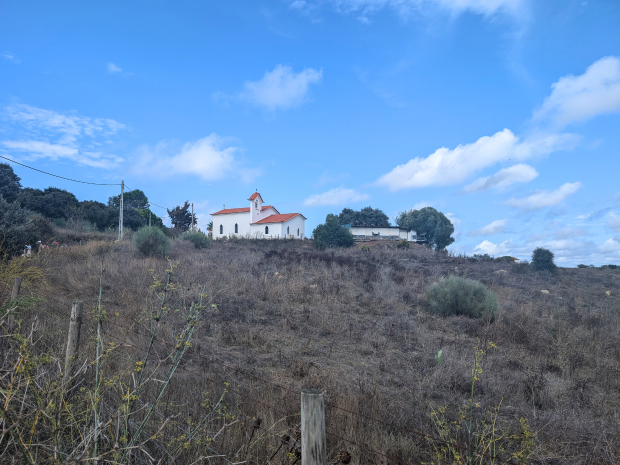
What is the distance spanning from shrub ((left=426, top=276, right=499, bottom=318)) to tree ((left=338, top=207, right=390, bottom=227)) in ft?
161

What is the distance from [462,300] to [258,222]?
117ft

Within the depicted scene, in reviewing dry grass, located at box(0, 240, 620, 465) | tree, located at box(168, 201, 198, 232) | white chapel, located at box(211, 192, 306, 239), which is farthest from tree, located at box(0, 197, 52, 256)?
tree, located at box(168, 201, 198, 232)

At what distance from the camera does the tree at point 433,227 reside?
58.4m

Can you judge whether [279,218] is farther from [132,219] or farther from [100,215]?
[100,215]

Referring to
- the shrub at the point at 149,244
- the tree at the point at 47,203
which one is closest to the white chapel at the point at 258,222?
the tree at the point at 47,203

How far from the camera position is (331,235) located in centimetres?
3628

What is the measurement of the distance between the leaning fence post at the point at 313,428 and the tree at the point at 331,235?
3296 centimetres

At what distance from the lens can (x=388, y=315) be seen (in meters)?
10.6

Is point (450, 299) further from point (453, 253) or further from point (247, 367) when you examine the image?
point (453, 253)

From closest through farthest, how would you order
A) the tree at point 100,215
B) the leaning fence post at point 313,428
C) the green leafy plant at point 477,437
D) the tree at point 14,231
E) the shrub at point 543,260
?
1. the leaning fence post at point 313,428
2. the green leafy plant at point 477,437
3. the tree at point 14,231
4. the shrub at point 543,260
5. the tree at point 100,215

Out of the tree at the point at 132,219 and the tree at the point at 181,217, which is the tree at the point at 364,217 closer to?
the tree at the point at 181,217

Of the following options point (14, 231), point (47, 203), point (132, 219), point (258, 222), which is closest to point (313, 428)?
point (14, 231)

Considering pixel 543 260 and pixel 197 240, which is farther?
pixel 197 240

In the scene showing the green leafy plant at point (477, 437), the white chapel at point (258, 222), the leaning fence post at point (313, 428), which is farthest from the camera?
the white chapel at point (258, 222)
